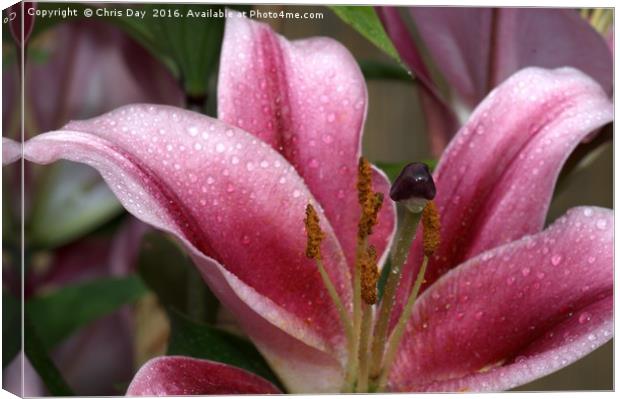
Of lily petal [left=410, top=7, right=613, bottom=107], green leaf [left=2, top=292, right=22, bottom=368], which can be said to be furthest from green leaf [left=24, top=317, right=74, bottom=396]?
lily petal [left=410, top=7, right=613, bottom=107]

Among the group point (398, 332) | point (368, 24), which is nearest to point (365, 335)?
point (398, 332)

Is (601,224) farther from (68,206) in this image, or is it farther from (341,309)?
(68,206)

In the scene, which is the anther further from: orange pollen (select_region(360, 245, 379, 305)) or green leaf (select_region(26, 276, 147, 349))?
green leaf (select_region(26, 276, 147, 349))

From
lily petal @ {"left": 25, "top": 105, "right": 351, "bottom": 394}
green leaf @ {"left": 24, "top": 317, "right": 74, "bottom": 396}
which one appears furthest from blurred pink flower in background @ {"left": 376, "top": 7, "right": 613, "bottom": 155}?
green leaf @ {"left": 24, "top": 317, "right": 74, "bottom": 396}

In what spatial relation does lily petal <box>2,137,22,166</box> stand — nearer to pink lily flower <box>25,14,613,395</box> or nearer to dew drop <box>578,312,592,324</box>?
pink lily flower <box>25,14,613,395</box>

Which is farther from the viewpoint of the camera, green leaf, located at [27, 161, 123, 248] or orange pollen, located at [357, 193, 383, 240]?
green leaf, located at [27, 161, 123, 248]

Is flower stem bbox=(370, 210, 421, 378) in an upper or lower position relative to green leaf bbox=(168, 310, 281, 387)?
upper

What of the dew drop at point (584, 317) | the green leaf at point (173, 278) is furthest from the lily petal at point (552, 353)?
the green leaf at point (173, 278)

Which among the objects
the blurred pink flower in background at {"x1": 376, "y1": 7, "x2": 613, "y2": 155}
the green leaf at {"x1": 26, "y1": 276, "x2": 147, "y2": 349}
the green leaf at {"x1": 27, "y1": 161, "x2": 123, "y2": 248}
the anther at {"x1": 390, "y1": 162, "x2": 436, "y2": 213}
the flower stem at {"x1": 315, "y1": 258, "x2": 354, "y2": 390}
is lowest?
the green leaf at {"x1": 26, "y1": 276, "x2": 147, "y2": 349}
